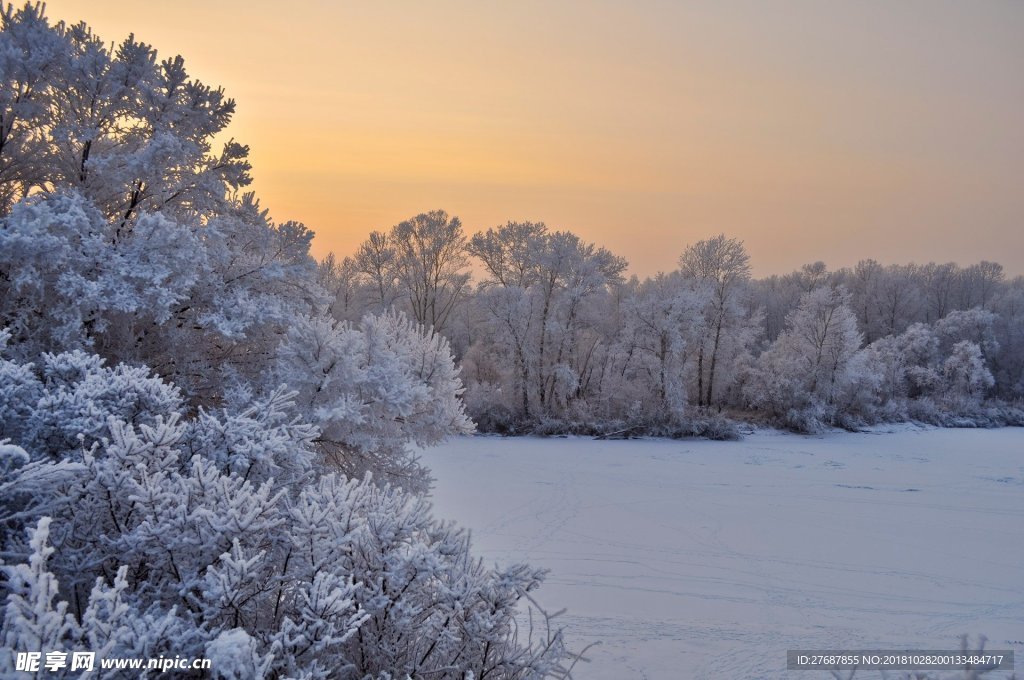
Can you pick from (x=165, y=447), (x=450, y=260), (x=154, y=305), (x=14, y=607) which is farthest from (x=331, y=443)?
(x=450, y=260)

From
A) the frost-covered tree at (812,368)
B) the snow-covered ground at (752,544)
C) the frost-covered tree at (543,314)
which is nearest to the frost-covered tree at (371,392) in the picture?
the snow-covered ground at (752,544)

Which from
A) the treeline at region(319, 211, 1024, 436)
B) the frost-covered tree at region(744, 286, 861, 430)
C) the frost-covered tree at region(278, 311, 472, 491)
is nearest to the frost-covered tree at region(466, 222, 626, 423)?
the treeline at region(319, 211, 1024, 436)

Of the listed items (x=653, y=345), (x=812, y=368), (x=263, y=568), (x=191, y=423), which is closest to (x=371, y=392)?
(x=191, y=423)

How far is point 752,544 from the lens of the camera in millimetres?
12680

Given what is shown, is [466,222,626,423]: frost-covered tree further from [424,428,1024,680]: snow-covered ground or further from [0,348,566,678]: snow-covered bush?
[0,348,566,678]: snow-covered bush

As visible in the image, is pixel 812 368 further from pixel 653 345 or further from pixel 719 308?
pixel 653 345

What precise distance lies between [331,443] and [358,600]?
16.9 ft

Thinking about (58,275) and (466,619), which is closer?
(466,619)

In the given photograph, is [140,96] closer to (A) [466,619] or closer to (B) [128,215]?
(B) [128,215]

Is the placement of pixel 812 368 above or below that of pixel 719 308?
below

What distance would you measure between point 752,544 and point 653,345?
1884 cm

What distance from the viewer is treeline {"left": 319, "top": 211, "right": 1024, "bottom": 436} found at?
29.6 m

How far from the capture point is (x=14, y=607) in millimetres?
2160

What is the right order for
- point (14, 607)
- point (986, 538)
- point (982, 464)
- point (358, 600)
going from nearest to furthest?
point (14, 607) < point (358, 600) < point (986, 538) < point (982, 464)
